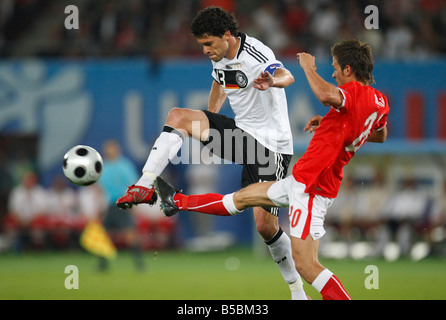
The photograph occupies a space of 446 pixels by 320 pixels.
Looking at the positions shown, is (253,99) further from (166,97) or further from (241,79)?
(166,97)

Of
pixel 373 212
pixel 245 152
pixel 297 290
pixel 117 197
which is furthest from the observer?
pixel 373 212

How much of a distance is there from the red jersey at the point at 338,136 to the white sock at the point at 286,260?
1192 millimetres

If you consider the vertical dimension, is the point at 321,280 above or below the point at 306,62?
below

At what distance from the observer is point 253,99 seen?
263 inches

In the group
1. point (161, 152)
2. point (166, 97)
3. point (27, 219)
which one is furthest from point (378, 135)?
point (27, 219)

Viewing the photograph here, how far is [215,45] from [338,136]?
1516 millimetres

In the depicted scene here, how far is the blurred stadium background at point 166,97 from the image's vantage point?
14867mm

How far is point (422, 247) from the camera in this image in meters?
13.2

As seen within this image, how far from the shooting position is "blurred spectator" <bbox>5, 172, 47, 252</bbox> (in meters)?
14.7

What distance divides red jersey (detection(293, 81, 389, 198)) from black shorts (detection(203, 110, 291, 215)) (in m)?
0.81

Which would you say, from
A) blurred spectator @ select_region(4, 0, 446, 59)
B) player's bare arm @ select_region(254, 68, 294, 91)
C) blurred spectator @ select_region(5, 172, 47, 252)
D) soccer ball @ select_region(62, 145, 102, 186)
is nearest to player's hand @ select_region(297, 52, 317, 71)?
player's bare arm @ select_region(254, 68, 294, 91)
